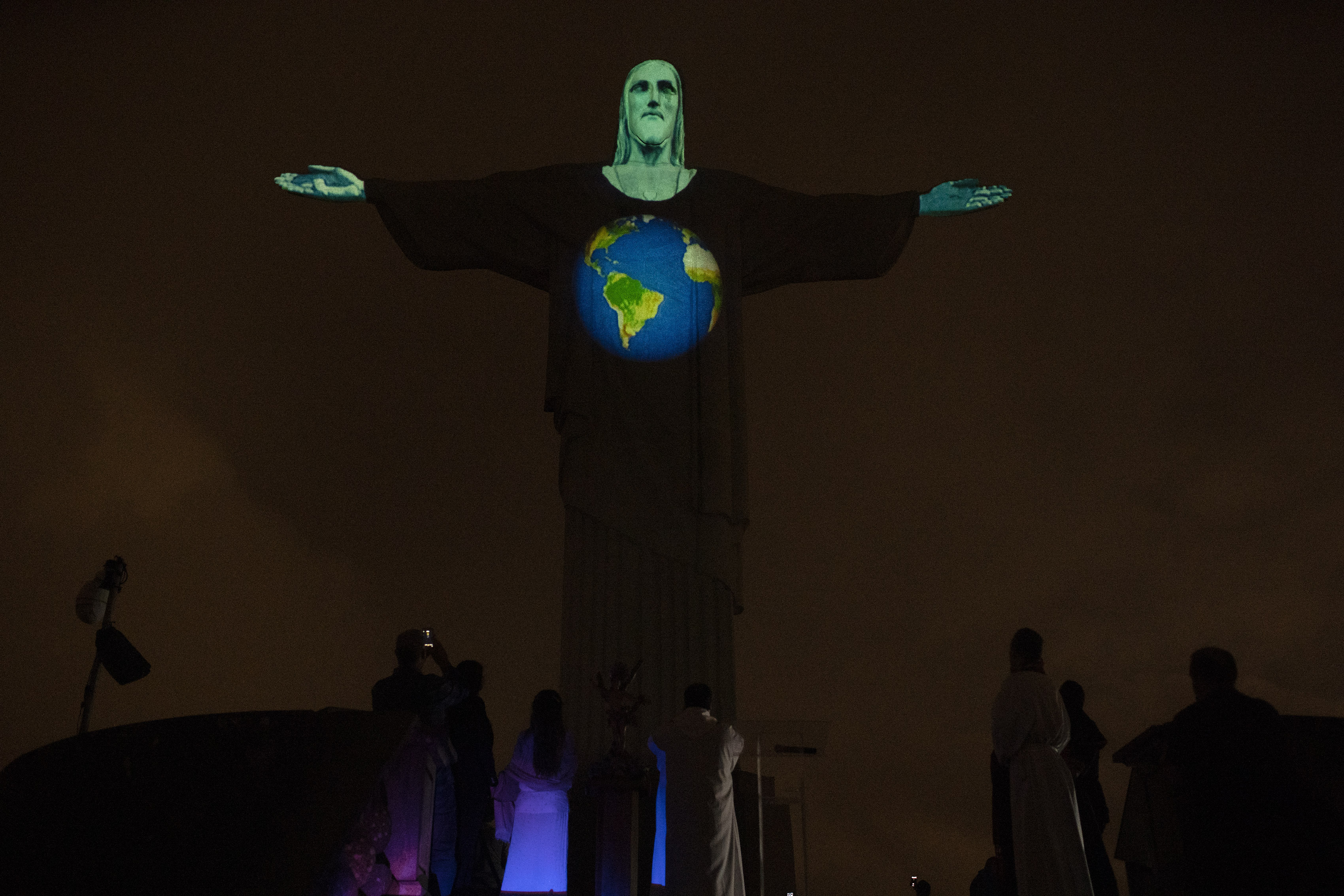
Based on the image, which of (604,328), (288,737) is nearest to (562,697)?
(604,328)

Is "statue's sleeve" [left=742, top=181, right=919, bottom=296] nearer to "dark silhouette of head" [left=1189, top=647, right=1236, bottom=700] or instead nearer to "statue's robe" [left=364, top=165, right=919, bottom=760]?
"statue's robe" [left=364, top=165, right=919, bottom=760]

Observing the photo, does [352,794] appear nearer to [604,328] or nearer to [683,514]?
[683,514]

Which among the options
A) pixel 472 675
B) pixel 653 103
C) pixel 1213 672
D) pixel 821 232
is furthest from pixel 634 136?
pixel 1213 672

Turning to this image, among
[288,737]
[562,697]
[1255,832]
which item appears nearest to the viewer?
[288,737]

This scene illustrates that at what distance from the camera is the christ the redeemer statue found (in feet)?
24.2

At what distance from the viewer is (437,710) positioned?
497 cm

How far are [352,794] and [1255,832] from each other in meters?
3.07

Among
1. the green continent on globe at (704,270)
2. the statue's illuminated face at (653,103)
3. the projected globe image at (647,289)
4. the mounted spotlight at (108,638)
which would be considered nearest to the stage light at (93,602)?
the mounted spotlight at (108,638)

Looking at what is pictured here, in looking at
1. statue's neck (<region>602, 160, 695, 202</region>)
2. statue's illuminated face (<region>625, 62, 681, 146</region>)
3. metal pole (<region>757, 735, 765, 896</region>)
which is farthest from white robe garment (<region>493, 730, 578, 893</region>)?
statue's illuminated face (<region>625, 62, 681, 146</region>)

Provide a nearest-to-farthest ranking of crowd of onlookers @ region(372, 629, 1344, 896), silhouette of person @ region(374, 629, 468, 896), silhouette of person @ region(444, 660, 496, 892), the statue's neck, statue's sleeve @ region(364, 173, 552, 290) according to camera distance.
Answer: crowd of onlookers @ region(372, 629, 1344, 896) → silhouette of person @ region(374, 629, 468, 896) → silhouette of person @ region(444, 660, 496, 892) → statue's sleeve @ region(364, 173, 552, 290) → the statue's neck

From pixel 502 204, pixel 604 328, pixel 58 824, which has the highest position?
pixel 502 204

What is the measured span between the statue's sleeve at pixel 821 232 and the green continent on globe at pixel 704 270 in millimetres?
434

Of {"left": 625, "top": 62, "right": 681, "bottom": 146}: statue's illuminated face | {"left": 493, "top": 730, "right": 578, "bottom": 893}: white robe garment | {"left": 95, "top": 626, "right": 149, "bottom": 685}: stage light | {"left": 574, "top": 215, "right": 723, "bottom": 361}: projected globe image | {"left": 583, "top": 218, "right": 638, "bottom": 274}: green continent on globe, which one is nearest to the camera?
{"left": 493, "top": 730, "right": 578, "bottom": 893}: white robe garment

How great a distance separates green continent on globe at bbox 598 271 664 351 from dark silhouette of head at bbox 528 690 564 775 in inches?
122
